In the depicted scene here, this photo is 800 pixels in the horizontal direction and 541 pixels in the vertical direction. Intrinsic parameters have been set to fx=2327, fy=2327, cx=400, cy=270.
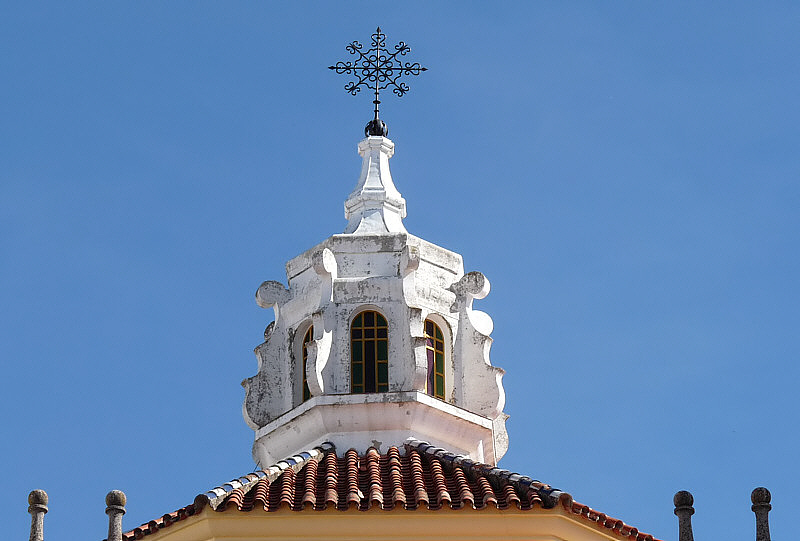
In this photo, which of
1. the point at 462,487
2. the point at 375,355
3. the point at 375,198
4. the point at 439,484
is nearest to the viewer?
the point at 462,487

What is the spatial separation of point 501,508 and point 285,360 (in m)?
6.21

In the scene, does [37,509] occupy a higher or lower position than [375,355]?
lower

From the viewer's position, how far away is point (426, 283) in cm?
3403

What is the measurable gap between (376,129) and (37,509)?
10.1m

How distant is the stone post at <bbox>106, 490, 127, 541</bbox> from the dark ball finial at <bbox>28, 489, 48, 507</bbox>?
2.75ft

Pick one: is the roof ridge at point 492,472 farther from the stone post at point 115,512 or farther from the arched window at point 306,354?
the stone post at point 115,512

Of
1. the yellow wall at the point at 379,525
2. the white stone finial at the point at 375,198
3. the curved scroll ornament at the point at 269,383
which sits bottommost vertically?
the yellow wall at the point at 379,525

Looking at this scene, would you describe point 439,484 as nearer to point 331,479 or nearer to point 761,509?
point 331,479

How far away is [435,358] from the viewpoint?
33.8 m

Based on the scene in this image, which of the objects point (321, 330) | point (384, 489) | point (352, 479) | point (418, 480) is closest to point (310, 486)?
point (352, 479)

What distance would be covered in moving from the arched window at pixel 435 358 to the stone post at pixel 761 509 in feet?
20.3

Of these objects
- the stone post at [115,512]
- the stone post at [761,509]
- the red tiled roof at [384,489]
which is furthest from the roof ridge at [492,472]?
the stone post at [115,512]

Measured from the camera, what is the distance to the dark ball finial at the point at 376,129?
36656 mm

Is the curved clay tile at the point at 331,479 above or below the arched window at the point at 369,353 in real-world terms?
below
